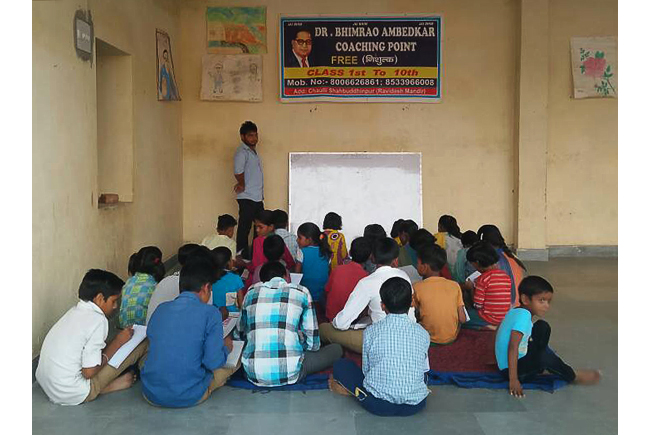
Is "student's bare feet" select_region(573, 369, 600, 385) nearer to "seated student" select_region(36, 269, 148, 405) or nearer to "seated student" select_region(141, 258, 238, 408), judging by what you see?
"seated student" select_region(141, 258, 238, 408)

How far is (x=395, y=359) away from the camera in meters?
3.08

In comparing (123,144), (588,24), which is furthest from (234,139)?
(588,24)

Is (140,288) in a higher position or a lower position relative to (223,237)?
lower

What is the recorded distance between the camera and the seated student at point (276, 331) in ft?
11.4

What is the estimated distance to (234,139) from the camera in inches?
318

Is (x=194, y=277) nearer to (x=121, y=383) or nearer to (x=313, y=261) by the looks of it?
Answer: (x=121, y=383)

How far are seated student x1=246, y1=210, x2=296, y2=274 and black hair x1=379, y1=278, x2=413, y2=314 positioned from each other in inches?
86.0

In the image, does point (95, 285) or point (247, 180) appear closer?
point (95, 285)

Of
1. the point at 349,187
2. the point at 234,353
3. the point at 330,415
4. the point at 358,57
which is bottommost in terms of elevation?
the point at 330,415

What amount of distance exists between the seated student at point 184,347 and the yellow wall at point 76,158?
1026 mm

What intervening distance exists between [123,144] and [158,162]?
99cm

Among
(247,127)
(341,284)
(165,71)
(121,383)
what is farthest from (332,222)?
(165,71)

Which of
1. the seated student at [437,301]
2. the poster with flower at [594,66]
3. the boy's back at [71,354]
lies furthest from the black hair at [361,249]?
the poster with flower at [594,66]

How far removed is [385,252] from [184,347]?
1485mm
